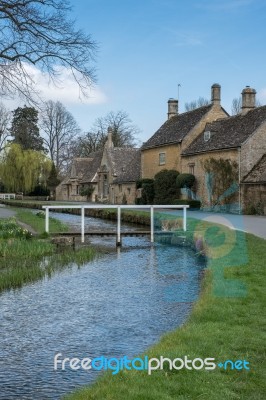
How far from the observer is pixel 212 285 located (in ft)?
33.7

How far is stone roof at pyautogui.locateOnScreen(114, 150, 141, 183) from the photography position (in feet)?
176

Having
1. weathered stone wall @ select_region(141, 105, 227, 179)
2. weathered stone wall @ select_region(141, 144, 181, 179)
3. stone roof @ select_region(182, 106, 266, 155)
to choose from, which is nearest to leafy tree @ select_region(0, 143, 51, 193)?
weathered stone wall @ select_region(141, 144, 181, 179)

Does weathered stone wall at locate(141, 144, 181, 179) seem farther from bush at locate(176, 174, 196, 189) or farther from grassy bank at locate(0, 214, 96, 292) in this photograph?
grassy bank at locate(0, 214, 96, 292)

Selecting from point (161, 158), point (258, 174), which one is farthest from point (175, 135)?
point (258, 174)

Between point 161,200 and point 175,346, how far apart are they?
37987mm

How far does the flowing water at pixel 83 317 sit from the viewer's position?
6559mm

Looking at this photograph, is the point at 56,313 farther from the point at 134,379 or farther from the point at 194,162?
the point at 194,162

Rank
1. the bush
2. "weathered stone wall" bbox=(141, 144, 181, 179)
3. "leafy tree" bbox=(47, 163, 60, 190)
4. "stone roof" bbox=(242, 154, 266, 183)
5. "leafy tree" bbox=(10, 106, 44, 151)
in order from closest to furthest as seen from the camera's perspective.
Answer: "stone roof" bbox=(242, 154, 266, 183), the bush, "weathered stone wall" bbox=(141, 144, 181, 179), "leafy tree" bbox=(47, 163, 60, 190), "leafy tree" bbox=(10, 106, 44, 151)

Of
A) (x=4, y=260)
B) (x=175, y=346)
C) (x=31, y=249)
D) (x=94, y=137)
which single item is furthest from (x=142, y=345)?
(x=94, y=137)

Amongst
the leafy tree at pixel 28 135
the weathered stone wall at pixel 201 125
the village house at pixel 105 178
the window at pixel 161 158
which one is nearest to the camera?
the weathered stone wall at pixel 201 125

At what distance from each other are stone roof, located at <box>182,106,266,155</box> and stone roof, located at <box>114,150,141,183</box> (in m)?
10.8

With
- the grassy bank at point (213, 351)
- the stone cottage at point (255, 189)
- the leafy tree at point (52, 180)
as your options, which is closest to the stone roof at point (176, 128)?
the stone cottage at point (255, 189)

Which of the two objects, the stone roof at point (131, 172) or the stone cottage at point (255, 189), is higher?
the stone roof at point (131, 172)

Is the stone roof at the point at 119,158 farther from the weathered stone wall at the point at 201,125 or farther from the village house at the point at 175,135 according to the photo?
the weathered stone wall at the point at 201,125
